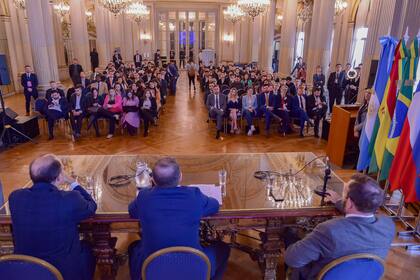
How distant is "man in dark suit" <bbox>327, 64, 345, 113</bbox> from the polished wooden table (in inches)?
267

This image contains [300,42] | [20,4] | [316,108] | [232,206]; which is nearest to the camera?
[232,206]

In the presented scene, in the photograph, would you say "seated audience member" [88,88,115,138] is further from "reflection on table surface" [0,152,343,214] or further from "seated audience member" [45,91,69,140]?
"reflection on table surface" [0,152,343,214]

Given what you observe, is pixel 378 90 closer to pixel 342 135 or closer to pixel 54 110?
pixel 342 135

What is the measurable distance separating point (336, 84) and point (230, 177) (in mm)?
7561

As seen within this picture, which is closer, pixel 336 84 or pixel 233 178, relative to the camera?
pixel 233 178

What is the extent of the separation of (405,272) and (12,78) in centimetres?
1419

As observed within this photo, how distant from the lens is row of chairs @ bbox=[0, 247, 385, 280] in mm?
1834

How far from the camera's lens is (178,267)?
6.50 feet

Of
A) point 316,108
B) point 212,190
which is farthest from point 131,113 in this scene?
point 212,190

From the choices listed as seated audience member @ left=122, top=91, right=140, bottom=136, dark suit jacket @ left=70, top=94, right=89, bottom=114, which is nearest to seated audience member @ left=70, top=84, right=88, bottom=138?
dark suit jacket @ left=70, top=94, right=89, bottom=114

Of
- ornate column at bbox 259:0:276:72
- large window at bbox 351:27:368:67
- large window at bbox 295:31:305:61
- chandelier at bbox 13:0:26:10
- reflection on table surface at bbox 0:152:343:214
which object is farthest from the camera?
large window at bbox 295:31:305:61

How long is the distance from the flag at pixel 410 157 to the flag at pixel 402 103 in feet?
0.42

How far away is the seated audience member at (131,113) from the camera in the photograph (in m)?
7.73

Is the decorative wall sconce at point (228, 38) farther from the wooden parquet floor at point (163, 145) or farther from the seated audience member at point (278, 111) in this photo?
the seated audience member at point (278, 111)
